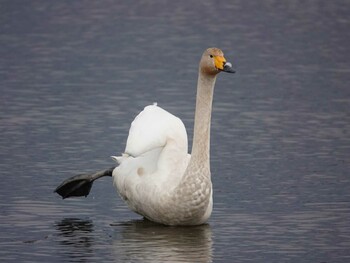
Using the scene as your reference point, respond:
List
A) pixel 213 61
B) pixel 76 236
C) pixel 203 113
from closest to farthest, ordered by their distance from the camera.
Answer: pixel 76 236
pixel 213 61
pixel 203 113

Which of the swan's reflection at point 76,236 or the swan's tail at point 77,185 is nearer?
the swan's reflection at point 76,236

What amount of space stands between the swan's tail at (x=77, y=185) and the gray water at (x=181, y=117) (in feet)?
0.33

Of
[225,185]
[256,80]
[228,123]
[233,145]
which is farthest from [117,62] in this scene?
[225,185]

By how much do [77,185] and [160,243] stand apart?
1.69 meters

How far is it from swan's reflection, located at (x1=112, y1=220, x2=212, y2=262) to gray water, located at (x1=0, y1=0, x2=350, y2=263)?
1 centimetres

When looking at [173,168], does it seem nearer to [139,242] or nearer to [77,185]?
[139,242]

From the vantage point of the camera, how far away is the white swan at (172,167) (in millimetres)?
10438

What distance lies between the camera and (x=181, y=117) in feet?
50.8

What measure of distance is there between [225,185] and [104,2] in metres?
15.7

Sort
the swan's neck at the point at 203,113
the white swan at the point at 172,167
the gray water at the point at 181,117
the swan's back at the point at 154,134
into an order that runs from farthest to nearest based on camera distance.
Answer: the swan's back at the point at 154,134
the swan's neck at the point at 203,113
the white swan at the point at 172,167
the gray water at the point at 181,117

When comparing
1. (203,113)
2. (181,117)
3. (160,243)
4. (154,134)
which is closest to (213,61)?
(203,113)

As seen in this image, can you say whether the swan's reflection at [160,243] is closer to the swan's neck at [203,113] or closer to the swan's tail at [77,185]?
the swan's neck at [203,113]

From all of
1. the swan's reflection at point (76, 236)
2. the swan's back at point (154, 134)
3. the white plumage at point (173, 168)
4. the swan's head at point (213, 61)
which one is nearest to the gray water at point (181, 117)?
the swan's reflection at point (76, 236)

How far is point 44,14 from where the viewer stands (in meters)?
25.1
